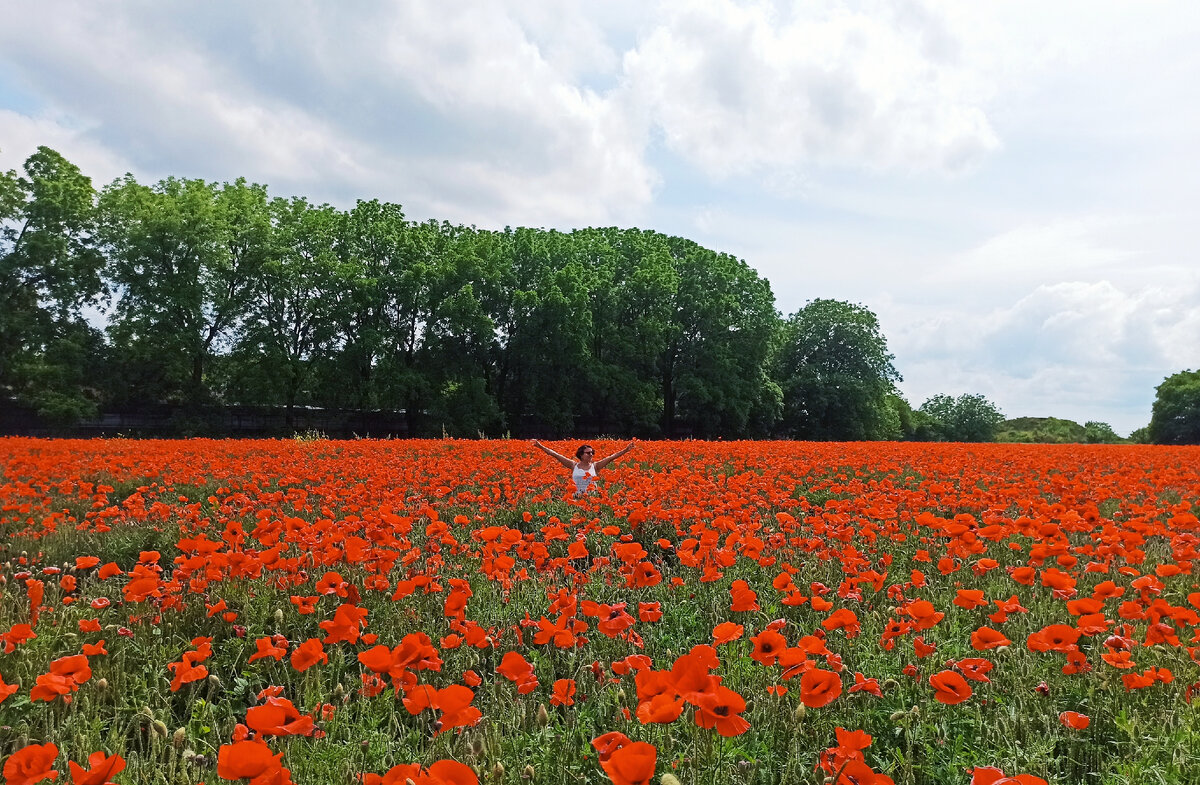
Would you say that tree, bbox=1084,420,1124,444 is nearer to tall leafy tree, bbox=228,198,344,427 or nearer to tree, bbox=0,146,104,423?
tall leafy tree, bbox=228,198,344,427

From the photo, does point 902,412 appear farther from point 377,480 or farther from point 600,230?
point 377,480

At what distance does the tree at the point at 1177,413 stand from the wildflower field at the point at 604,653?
5781cm

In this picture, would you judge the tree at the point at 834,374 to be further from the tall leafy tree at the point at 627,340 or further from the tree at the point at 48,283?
the tree at the point at 48,283

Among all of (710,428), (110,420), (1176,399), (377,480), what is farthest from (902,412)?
(377,480)

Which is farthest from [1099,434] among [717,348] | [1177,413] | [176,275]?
[176,275]

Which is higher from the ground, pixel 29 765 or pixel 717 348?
pixel 717 348

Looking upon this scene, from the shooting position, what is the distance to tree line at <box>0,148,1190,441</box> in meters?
32.3

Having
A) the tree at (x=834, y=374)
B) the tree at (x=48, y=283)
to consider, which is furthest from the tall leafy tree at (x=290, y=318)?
the tree at (x=834, y=374)

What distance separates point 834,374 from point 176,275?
4168cm

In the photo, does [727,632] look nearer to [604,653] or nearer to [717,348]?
[604,653]

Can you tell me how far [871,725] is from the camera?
3.03m

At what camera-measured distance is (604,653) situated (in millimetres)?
3955

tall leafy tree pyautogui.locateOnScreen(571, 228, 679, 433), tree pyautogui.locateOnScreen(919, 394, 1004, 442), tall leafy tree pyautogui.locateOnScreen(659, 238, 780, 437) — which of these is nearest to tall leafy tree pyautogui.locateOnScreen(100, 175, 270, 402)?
tall leafy tree pyautogui.locateOnScreen(571, 228, 679, 433)

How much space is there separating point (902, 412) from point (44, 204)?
7153 centimetres
